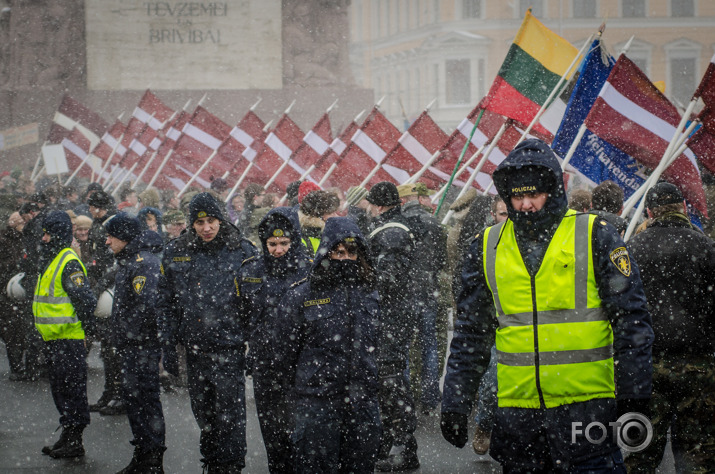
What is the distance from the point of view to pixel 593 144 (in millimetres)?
8055

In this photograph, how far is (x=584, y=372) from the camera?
3434 millimetres

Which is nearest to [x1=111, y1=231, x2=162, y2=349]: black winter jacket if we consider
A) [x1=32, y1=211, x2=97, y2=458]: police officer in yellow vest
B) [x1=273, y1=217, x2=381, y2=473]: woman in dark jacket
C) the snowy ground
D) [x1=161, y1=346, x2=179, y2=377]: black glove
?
[x1=161, y1=346, x2=179, y2=377]: black glove

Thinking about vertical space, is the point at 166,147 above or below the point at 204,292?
above

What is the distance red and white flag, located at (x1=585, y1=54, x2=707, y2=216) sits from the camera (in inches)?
302

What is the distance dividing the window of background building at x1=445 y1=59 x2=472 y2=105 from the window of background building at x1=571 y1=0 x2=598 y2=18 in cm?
648

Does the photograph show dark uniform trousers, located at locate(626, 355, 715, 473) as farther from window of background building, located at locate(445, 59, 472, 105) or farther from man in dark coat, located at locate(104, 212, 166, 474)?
window of background building, located at locate(445, 59, 472, 105)

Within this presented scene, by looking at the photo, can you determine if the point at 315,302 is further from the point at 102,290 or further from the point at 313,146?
the point at 313,146

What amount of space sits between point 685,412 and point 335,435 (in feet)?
6.38

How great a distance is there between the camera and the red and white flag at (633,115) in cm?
768

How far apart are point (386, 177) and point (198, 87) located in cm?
1817

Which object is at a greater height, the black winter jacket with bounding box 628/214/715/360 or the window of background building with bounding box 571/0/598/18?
the window of background building with bounding box 571/0/598/18

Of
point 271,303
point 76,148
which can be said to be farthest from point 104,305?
point 76,148

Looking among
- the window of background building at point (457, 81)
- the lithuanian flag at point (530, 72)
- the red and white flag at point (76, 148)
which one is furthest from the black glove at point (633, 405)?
the window of background building at point (457, 81)
